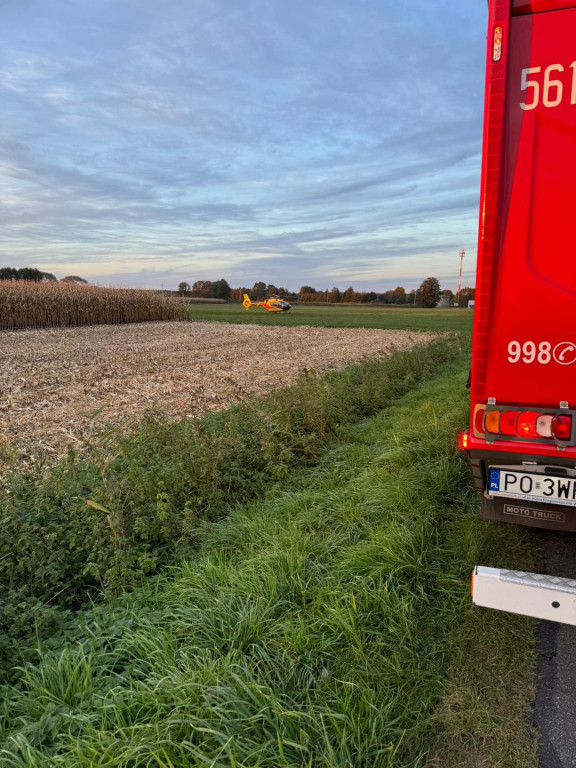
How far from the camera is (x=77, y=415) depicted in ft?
24.2

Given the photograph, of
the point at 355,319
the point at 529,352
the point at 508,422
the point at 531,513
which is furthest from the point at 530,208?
the point at 355,319

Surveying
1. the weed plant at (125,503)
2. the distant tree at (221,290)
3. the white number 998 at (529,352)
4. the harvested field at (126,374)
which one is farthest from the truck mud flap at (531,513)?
the distant tree at (221,290)

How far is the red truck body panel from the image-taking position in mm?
2701

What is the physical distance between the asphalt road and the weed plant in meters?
2.42

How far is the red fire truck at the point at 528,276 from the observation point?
267 cm

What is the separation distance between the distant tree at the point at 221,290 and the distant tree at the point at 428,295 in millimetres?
32788

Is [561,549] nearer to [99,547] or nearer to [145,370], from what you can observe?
[99,547]

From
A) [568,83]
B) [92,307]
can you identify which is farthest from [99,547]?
[92,307]

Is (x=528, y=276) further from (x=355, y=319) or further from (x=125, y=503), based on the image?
(x=355, y=319)

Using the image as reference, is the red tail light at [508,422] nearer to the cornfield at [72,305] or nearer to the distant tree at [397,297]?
the cornfield at [72,305]

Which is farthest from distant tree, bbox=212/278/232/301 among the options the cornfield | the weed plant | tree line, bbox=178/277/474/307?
the weed plant

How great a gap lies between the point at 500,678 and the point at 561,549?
1745 mm

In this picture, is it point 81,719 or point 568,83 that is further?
point 568,83

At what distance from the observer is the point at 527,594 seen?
252 cm
